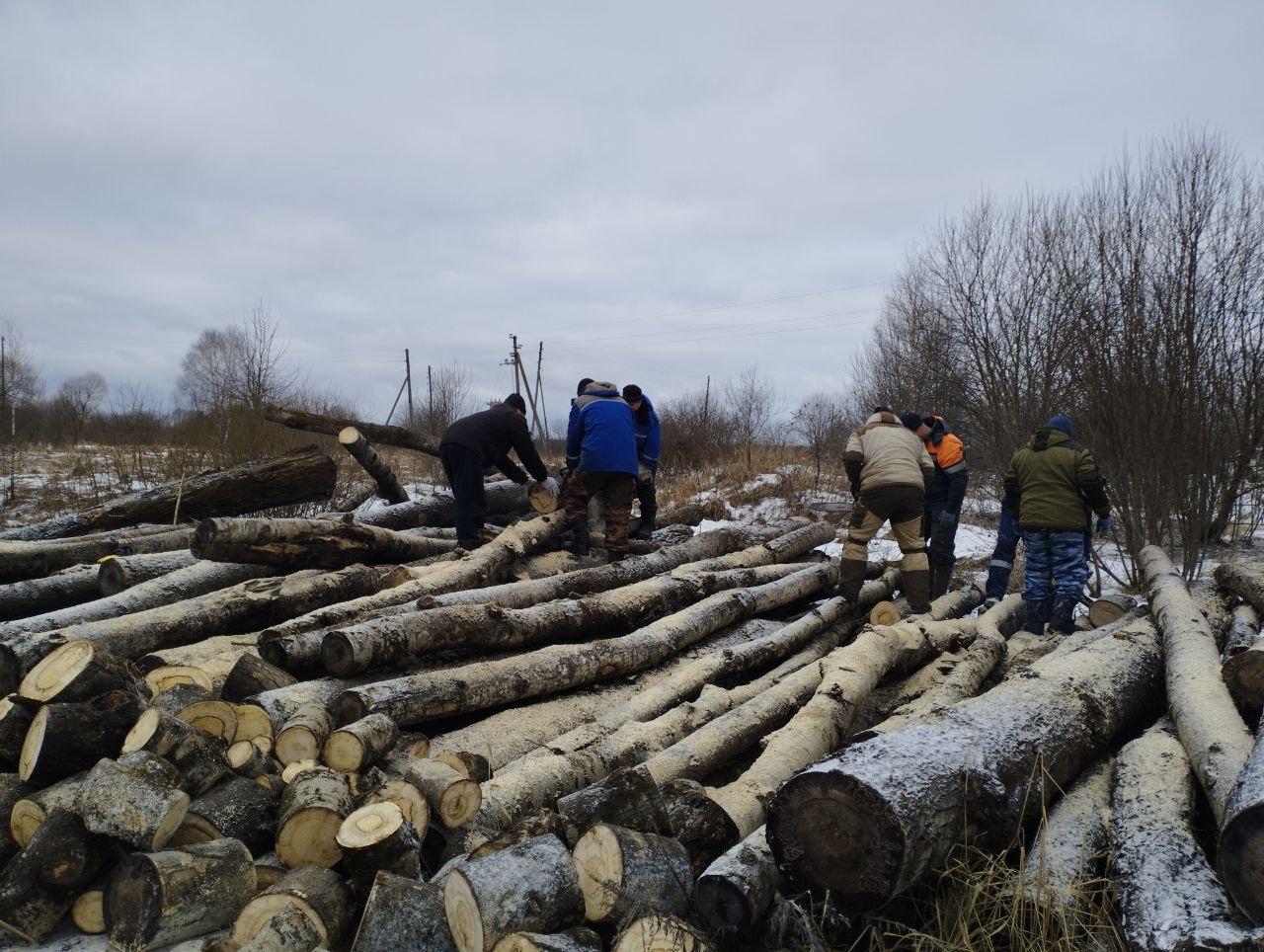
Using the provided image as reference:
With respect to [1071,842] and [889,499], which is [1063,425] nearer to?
[889,499]

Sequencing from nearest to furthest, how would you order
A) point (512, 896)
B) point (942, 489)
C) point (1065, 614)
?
point (512, 896), point (1065, 614), point (942, 489)

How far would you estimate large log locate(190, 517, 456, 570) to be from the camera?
593 centimetres

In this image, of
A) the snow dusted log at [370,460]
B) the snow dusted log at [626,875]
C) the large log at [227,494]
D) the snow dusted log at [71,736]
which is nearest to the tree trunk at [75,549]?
the large log at [227,494]

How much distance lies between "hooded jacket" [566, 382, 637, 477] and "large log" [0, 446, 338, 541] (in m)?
3.33

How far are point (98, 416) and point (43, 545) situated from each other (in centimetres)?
1902

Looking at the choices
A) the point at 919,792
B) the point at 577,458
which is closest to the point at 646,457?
the point at 577,458

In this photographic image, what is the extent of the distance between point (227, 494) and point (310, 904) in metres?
7.74

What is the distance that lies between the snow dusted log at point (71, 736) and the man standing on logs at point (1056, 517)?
22.5 ft

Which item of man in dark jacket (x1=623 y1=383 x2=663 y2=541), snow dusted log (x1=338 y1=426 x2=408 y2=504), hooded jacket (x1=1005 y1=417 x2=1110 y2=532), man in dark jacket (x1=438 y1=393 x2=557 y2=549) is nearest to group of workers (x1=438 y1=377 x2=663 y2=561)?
man in dark jacket (x1=438 y1=393 x2=557 y2=549)

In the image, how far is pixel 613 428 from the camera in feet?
25.1

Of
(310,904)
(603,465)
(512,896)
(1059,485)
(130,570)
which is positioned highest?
(603,465)

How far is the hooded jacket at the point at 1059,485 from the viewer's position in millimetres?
6680

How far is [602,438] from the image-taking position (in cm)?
759

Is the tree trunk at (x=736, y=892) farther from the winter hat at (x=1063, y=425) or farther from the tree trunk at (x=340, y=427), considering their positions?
the tree trunk at (x=340, y=427)
